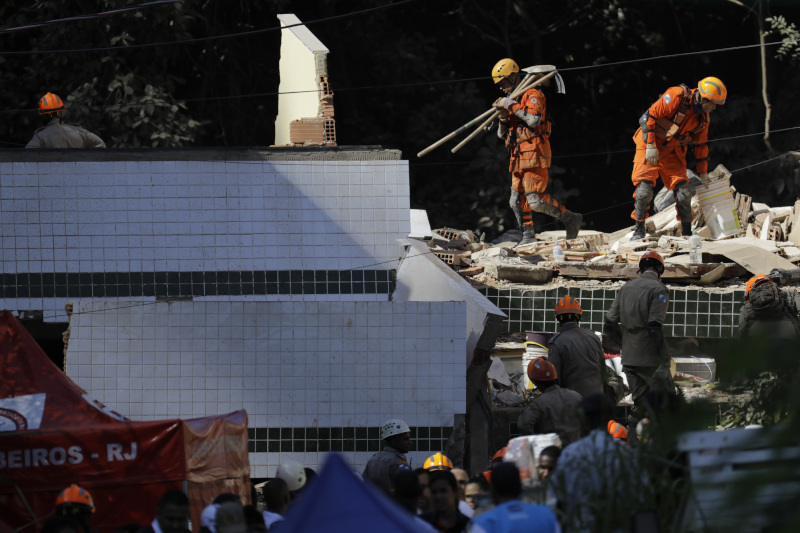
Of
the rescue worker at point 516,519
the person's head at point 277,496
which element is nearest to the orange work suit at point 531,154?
the person's head at point 277,496

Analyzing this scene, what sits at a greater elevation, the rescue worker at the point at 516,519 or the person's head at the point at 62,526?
the rescue worker at the point at 516,519

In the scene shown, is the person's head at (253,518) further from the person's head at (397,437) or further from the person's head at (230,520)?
the person's head at (397,437)

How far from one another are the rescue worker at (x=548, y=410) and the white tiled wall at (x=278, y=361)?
63 centimetres

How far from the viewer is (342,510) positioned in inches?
132

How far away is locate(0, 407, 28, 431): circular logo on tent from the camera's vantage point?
6.05m

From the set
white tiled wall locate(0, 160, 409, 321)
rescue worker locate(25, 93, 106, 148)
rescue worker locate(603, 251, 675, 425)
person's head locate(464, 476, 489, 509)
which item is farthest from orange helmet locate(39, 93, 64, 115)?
person's head locate(464, 476, 489, 509)

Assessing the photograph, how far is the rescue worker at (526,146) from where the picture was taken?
12.6m

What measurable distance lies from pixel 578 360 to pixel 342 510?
5.48 meters

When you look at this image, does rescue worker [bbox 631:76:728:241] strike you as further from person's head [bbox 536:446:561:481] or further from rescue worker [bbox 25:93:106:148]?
person's head [bbox 536:446:561:481]

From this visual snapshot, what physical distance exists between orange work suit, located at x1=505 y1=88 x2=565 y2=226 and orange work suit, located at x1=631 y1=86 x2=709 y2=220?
3.48 ft

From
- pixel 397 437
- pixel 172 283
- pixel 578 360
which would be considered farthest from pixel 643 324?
pixel 172 283

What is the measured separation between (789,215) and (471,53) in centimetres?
769

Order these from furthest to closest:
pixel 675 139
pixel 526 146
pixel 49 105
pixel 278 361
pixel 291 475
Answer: pixel 526 146 < pixel 675 139 < pixel 49 105 < pixel 278 361 < pixel 291 475

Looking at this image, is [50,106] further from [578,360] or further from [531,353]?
[578,360]
